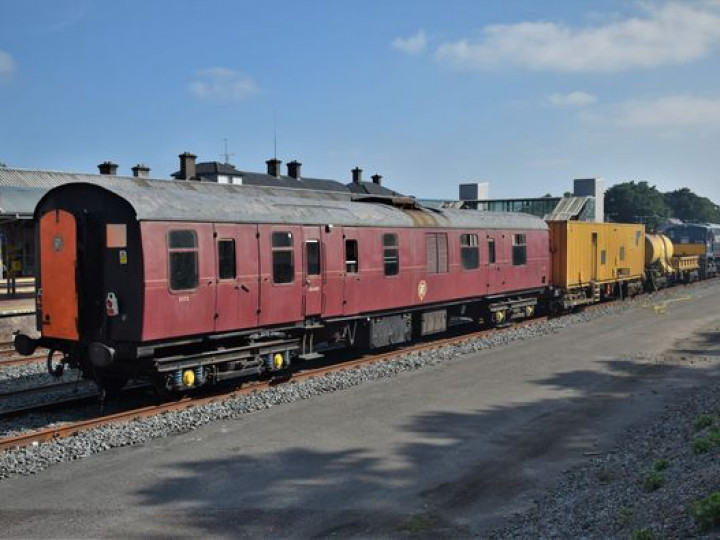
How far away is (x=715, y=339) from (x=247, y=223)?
13.5 meters

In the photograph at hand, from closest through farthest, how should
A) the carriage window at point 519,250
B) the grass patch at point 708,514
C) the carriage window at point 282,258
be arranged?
the grass patch at point 708,514, the carriage window at point 282,258, the carriage window at point 519,250

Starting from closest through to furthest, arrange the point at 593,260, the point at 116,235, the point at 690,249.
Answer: the point at 116,235
the point at 593,260
the point at 690,249

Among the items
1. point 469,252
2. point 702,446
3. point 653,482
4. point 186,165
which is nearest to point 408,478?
point 653,482

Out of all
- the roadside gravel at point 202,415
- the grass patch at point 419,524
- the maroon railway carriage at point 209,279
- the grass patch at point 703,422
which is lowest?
the grass patch at point 419,524

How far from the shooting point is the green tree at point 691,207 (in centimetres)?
15725

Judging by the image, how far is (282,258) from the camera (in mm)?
12930

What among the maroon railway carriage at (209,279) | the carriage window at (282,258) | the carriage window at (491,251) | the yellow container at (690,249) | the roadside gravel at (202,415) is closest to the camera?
the roadside gravel at (202,415)

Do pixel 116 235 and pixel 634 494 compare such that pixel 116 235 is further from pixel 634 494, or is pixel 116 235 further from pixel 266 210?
pixel 634 494

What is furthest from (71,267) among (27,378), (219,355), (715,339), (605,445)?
(715,339)

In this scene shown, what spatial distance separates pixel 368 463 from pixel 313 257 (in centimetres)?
590

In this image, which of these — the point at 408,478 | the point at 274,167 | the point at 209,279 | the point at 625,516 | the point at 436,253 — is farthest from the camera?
the point at 274,167

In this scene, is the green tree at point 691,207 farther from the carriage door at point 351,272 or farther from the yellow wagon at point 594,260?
the carriage door at point 351,272

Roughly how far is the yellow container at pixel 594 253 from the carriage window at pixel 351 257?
37.5ft

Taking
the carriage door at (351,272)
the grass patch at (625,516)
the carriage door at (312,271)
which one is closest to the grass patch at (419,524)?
the grass patch at (625,516)
